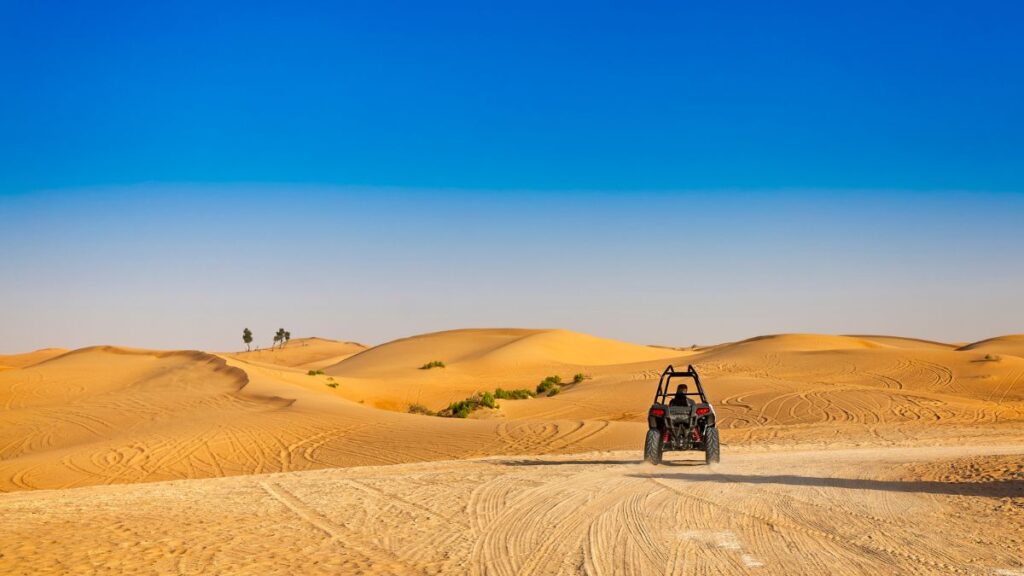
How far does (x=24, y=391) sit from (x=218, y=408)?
1656 centimetres

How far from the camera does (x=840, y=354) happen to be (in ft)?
148

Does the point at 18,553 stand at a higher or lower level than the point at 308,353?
lower

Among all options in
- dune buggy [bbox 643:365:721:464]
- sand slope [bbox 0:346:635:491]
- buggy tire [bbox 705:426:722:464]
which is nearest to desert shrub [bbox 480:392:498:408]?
sand slope [bbox 0:346:635:491]

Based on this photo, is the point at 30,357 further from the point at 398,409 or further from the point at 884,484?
the point at 884,484

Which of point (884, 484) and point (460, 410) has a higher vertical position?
point (460, 410)

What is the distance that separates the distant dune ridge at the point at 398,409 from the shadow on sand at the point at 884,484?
650 centimetres

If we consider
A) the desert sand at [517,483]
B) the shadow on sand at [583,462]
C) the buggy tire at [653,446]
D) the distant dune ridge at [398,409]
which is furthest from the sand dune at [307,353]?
the buggy tire at [653,446]

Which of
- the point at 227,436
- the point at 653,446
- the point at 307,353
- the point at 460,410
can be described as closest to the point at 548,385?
the point at 460,410

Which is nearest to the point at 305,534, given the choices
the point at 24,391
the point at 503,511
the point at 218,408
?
the point at 503,511

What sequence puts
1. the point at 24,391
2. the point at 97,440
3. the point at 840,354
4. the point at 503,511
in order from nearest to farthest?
1. the point at 503,511
2. the point at 97,440
3. the point at 24,391
4. the point at 840,354

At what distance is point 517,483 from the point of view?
12477 mm

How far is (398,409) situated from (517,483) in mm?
24757

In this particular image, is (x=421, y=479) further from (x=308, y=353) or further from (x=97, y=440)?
(x=308, y=353)

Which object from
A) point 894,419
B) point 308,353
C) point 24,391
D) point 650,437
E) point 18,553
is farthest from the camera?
point 308,353
